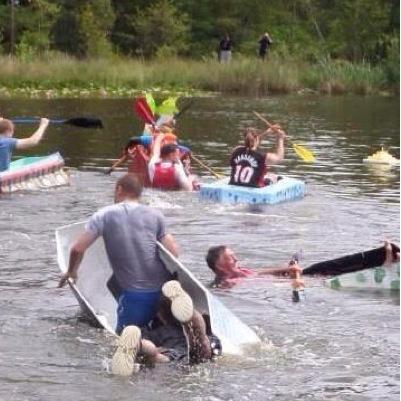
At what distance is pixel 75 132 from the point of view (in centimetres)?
2762

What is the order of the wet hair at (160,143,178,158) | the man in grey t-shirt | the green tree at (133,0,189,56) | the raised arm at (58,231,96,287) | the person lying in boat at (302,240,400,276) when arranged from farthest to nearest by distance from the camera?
the green tree at (133,0,189,56)
the wet hair at (160,143,178,158)
the person lying in boat at (302,240,400,276)
the raised arm at (58,231,96,287)
the man in grey t-shirt

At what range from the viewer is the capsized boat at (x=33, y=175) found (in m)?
17.4

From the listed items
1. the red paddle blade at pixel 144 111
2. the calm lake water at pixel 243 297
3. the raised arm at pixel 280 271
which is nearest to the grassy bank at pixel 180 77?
the calm lake water at pixel 243 297

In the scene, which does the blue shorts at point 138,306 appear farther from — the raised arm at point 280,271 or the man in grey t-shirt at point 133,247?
the raised arm at point 280,271

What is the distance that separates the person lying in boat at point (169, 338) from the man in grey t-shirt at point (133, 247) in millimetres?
115

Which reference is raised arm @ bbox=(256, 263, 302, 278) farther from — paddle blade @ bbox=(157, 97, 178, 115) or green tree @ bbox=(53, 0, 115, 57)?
green tree @ bbox=(53, 0, 115, 57)

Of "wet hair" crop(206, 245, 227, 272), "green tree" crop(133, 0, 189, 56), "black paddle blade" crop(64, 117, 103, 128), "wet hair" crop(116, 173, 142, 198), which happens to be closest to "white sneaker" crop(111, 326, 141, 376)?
"wet hair" crop(116, 173, 142, 198)

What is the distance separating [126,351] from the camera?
823 cm

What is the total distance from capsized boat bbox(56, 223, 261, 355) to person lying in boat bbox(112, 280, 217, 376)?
0.45ft

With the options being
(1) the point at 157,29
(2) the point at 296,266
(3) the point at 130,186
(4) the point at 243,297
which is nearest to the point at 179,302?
(3) the point at 130,186

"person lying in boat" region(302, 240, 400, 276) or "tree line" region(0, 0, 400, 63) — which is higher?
"tree line" region(0, 0, 400, 63)

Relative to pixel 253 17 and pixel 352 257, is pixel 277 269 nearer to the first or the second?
pixel 352 257

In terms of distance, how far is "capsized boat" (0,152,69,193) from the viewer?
1736cm

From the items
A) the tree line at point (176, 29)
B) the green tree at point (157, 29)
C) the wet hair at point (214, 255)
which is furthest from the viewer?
the green tree at point (157, 29)
